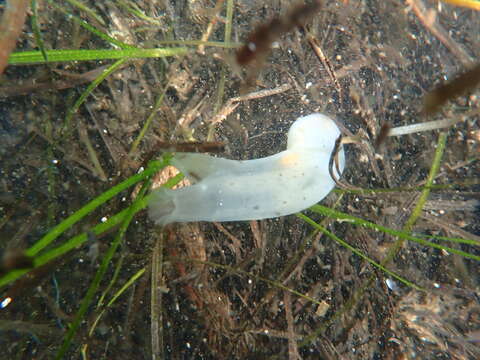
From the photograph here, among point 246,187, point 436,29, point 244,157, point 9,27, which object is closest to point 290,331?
point 246,187

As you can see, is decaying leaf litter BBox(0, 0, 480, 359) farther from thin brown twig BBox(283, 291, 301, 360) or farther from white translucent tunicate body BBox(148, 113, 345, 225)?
white translucent tunicate body BBox(148, 113, 345, 225)

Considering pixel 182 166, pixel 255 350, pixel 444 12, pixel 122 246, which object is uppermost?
pixel 444 12

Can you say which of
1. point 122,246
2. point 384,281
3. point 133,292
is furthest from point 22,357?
point 384,281

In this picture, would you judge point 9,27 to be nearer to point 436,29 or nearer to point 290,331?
point 290,331

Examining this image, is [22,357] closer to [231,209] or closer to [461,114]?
[231,209]

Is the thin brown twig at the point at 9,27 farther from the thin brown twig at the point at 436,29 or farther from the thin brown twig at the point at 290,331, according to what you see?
the thin brown twig at the point at 436,29

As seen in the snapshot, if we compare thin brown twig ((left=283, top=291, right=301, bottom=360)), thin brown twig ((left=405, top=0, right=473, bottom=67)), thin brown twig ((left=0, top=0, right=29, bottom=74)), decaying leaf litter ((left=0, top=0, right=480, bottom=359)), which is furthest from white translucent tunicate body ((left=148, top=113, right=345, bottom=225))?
thin brown twig ((left=405, top=0, right=473, bottom=67))
